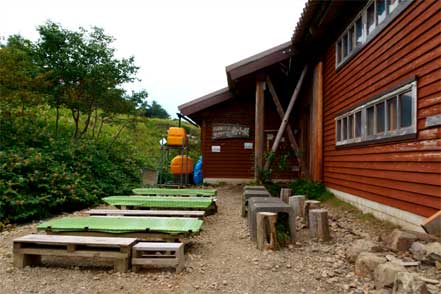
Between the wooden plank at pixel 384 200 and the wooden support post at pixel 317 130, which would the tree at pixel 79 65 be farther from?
the wooden plank at pixel 384 200

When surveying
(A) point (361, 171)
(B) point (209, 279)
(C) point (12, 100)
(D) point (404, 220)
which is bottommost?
(B) point (209, 279)

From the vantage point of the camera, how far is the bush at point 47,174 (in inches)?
262

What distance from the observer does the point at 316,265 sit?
12.8 feet

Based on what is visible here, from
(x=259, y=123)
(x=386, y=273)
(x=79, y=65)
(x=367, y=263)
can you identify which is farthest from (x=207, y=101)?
(x=386, y=273)

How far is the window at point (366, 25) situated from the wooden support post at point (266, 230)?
3.43m

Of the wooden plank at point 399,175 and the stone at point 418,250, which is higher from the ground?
the wooden plank at point 399,175

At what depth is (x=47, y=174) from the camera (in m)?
7.56

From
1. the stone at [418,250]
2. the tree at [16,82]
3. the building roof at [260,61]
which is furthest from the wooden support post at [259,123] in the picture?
the stone at [418,250]

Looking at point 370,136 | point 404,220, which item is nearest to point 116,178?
point 370,136

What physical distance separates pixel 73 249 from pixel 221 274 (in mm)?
1554

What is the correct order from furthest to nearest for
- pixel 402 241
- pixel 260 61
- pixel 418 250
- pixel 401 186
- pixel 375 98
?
1. pixel 260 61
2. pixel 375 98
3. pixel 401 186
4. pixel 402 241
5. pixel 418 250

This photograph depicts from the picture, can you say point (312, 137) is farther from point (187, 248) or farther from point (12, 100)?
point (12, 100)

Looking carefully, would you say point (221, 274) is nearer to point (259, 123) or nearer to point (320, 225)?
point (320, 225)

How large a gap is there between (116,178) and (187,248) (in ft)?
20.2
